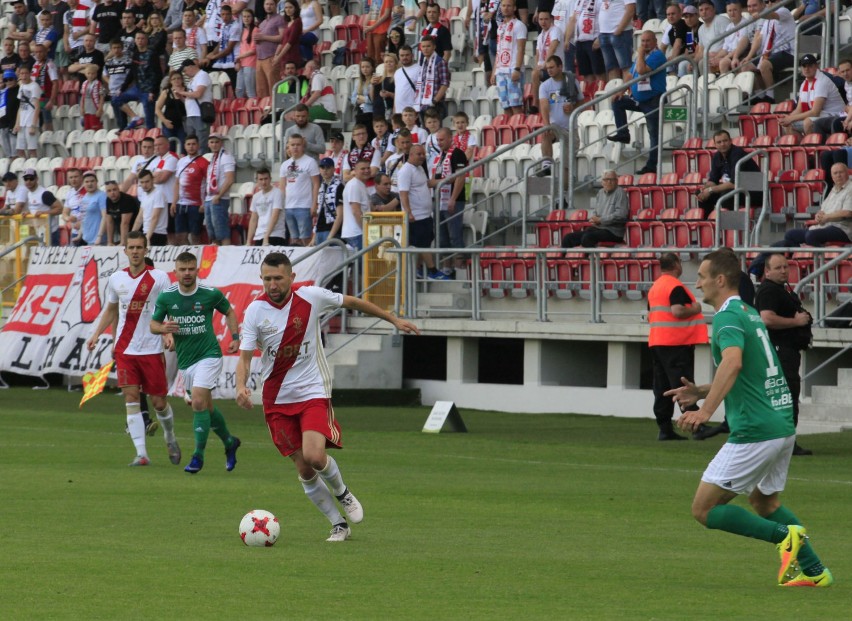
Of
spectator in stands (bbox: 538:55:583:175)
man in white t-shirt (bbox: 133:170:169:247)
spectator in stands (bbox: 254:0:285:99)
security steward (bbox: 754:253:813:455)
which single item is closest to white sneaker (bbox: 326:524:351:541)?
security steward (bbox: 754:253:813:455)

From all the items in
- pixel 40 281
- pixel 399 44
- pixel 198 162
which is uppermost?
pixel 399 44

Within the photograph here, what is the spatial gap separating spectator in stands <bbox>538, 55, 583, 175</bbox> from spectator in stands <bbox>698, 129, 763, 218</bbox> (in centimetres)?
364

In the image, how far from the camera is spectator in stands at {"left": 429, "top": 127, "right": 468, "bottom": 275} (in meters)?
24.8

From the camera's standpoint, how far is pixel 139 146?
33.2m

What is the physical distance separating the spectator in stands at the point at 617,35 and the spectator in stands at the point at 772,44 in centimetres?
190

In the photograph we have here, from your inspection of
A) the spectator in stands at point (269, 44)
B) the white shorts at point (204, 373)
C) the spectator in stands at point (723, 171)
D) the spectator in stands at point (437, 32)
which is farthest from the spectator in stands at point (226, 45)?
the white shorts at point (204, 373)

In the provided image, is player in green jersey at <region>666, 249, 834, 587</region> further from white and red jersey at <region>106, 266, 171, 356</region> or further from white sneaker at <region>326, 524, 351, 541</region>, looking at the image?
white and red jersey at <region>106, 266, 171, 356</region>

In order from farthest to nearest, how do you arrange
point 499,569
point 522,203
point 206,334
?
1. point 522,203
2. point 206,334
3. point 499,569

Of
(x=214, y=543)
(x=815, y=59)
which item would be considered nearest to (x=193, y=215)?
(x=815, y=59)

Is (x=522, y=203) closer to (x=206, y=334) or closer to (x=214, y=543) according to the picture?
(x=206, y=334)

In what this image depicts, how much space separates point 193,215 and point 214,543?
18297 millimetres

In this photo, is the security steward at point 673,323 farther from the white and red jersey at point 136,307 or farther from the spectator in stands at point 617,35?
the spectator in stands at point 617,35

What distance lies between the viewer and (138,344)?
16.4 meters

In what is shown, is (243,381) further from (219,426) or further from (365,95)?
(365,95)
